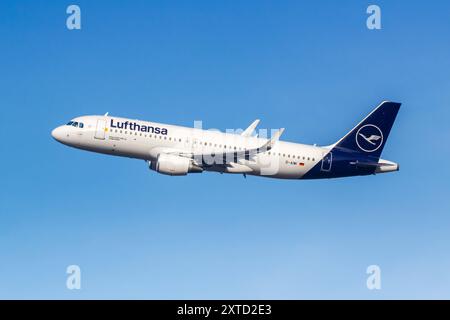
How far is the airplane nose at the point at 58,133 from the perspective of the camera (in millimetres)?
98062

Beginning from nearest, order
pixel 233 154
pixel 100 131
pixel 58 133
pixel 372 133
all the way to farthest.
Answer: pixel 100 131 < pixel 233 154 < pixel 58 133 < pixel 372 133

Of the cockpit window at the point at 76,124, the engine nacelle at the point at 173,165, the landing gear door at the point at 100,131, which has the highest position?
the cockpit window at the point at 76,124

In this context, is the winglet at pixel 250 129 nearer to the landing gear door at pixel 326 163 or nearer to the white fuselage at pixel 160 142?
the white fuselage at pixel 160 142

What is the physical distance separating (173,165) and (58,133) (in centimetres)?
1553

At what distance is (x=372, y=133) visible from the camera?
106 m

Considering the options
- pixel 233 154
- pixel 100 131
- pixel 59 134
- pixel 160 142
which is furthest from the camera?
pixel 59 134

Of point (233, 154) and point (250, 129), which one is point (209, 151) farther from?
point (250, 129)

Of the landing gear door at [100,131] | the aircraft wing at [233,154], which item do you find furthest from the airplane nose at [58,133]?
the aircraft wing at [233,154]

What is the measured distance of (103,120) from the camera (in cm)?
9738

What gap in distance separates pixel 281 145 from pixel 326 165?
6.80 meters

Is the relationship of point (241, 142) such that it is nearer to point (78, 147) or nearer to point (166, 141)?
point (166, 141)

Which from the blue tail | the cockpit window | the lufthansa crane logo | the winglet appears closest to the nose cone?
the cockpit window

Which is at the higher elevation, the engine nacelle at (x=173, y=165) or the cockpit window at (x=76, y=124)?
the cockpit window at (x=76, y=124)

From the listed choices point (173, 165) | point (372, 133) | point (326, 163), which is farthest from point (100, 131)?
point (372, 133)
